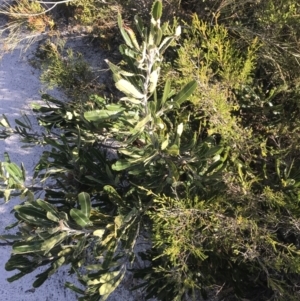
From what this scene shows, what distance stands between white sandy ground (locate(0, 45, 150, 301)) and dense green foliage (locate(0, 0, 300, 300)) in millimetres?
538

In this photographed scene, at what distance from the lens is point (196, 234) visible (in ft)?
5.87

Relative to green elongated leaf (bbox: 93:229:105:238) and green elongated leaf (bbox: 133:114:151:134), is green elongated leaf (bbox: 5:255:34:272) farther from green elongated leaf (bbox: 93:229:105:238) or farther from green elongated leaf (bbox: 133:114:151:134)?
green elongated leaf (bbox: 133:114:151:134)

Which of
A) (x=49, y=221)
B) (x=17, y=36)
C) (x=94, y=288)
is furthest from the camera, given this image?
(x=17, y=36)

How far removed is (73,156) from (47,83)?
3.18 ft

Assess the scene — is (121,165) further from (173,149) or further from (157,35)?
(157,35)

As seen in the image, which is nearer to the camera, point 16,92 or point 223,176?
point 223,176

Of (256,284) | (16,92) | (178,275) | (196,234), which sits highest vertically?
(16,92)

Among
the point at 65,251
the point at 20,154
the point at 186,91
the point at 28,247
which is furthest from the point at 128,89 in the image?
the point at 20,154

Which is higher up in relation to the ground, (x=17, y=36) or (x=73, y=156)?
(x=17, y=36)

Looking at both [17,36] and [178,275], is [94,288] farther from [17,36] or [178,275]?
[17,36]

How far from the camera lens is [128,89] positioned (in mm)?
1187

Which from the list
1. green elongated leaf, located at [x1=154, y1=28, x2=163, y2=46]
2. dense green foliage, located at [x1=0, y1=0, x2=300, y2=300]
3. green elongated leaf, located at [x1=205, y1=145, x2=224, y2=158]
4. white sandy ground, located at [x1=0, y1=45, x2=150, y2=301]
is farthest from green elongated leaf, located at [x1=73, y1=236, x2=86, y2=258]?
green elongated leaf, located at [x1=154, y1=28, x2=163, y2=46]

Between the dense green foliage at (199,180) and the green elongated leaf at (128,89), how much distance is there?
222mm

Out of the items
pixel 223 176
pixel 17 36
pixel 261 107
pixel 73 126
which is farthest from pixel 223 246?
pixel 17 36
